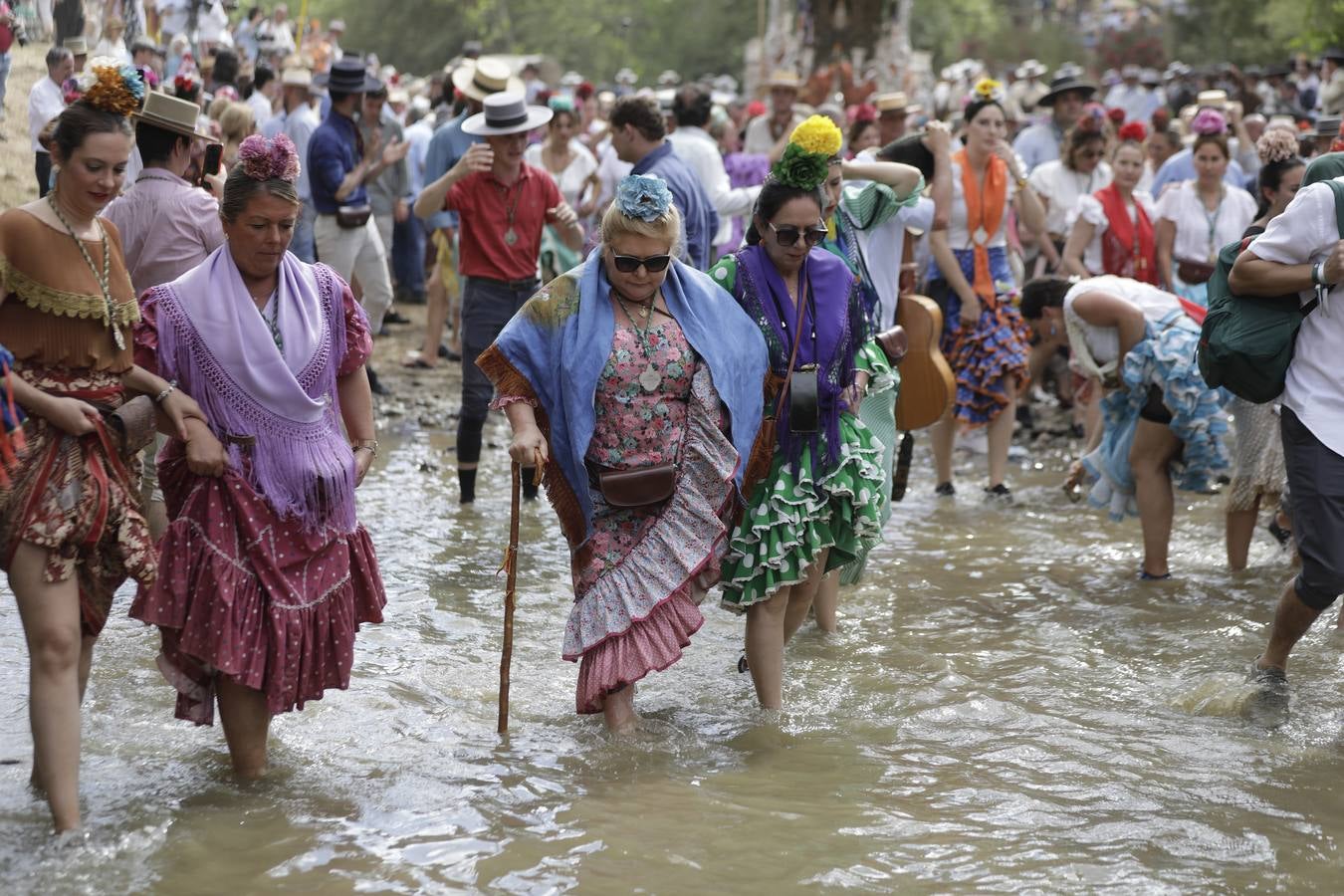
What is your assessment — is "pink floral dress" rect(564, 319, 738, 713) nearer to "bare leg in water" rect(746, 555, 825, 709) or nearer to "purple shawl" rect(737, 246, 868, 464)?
"bare leg in water" rect(746, 555, 825, 709)

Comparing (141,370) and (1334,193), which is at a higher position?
(1334,193)

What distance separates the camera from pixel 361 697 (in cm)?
579

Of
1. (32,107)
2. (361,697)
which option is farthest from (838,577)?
(32,107)

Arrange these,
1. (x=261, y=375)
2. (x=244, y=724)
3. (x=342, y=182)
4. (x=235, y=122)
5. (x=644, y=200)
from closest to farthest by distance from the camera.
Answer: (x=261, y=375) → (x=244, y=724) → (x=644, y=200) → (x=235, y=122) → (x=342, y=182)

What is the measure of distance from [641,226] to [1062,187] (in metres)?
7.59

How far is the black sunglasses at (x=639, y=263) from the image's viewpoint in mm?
5121

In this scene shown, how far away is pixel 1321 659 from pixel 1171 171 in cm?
750

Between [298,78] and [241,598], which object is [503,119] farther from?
[298,78]

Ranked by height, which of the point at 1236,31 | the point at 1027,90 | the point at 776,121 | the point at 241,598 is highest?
the point at 1236,31

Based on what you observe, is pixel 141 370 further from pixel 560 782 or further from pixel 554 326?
pixel 560 782

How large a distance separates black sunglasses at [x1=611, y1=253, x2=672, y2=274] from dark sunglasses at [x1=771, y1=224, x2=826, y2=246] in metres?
0.53

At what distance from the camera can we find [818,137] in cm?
552

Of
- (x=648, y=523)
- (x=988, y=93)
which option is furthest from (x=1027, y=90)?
(x=648, y=523)

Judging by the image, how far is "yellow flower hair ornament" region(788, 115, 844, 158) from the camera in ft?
18.0
